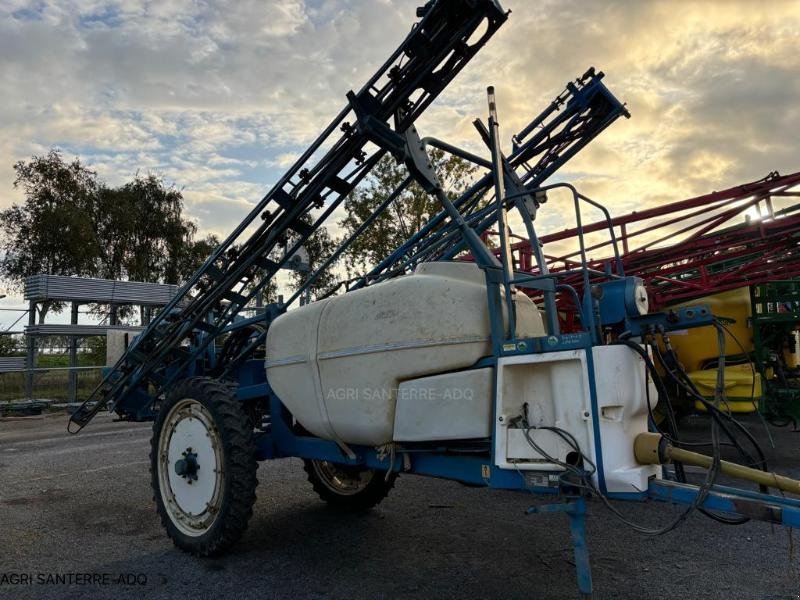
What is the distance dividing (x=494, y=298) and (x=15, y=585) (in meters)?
3.61

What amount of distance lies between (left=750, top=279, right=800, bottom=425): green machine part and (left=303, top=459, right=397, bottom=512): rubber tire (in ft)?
17.1

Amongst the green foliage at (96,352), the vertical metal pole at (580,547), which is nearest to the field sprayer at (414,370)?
the vertical metal pole at (580,547)

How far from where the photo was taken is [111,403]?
639cm

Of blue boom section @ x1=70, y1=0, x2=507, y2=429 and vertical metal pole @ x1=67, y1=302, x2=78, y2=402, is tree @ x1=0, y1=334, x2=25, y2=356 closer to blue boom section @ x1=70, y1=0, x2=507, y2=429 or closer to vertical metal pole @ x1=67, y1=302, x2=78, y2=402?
vertical metal pole @ x1=67, y1=302, x2=78, y2=402

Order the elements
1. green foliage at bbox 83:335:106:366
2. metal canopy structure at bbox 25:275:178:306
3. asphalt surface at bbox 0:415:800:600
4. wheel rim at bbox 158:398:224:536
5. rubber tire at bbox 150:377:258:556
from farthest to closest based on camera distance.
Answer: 1. green foliage at bbox 83:335:106:366
2. metal canopy structure at bbox 25:275:178:306
3. wheel rim at bbox 158:398:224:536
4. rubber tire at bbox 150:377:258:556
5. asphalt surface at bbox 0:415:800:600

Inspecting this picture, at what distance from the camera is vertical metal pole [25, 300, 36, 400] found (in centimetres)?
1548

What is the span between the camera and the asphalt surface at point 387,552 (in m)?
3.83

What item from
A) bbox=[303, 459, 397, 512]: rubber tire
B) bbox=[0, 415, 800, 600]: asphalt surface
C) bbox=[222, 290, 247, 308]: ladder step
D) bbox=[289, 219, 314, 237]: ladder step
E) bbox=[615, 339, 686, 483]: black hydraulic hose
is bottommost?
bbox=[0, 415, 800, 600]: asphalt surface

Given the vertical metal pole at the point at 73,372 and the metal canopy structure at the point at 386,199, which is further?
the vertical metal pole at the point at 73,372

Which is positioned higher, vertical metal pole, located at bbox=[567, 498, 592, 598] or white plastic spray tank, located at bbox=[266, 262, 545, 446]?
white plastic spray tank, located at bbox=[266, 262, 545, 446]

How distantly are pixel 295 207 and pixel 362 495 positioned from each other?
8.73 ft

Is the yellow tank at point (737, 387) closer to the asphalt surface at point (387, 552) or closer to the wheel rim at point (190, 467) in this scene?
the asphalt surface at point (387, 552)

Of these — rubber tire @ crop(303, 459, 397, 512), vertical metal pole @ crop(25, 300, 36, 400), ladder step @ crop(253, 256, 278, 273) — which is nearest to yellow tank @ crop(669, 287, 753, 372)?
rubber tire @ crop(303, 459, 397, 512)

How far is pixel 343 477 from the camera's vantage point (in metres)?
5.71
